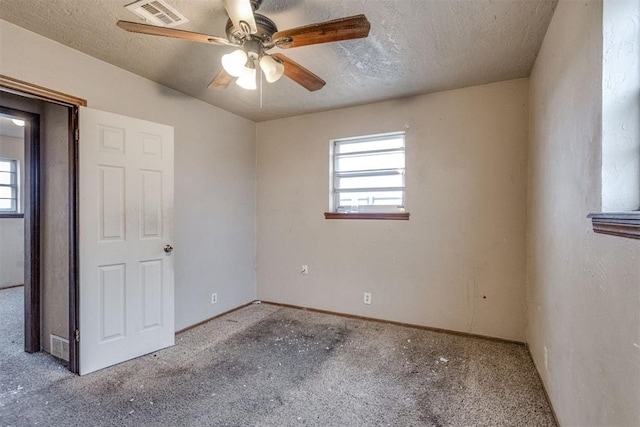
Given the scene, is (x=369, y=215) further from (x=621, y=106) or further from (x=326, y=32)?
(x=621, y=106)

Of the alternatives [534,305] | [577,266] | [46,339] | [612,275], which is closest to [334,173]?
[534,305]

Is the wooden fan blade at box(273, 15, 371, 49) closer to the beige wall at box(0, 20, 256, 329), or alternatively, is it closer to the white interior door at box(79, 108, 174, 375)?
the white interior door at box(79, 108, 174, 375)

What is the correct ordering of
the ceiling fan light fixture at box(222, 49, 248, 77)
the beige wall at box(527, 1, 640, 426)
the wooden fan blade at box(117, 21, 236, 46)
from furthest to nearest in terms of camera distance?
the ceiling fan light fixture at box(222, 49, 248, 77) → the wooden fan blade at box(117, 21, 236, 46) → the beige wall at box(527, 1, 640, 426)

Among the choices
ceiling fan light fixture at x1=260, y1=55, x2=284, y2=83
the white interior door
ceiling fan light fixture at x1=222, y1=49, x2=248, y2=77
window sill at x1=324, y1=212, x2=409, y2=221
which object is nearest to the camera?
ceiling fan light fixture at x1=222, y1=49, x2=248, y2=77

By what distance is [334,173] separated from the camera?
3.60 meters

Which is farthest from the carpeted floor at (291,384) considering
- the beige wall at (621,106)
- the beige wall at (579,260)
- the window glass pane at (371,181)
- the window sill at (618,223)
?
the window glass pane at (371,181)

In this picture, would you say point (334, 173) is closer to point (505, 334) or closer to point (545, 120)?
point (545, 120)

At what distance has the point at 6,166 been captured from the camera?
5.14 meters

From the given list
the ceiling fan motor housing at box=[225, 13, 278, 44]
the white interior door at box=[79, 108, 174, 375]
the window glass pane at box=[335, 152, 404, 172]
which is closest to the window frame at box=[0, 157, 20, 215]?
the white interior door at box=[79, 108, 174, 375]

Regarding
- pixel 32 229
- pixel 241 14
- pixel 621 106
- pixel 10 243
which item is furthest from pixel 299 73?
pixel 10 243

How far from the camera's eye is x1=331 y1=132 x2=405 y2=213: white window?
326 cm

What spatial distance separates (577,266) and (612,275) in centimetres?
38

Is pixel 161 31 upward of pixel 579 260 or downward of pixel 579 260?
upward

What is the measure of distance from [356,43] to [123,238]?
231 centimetres
